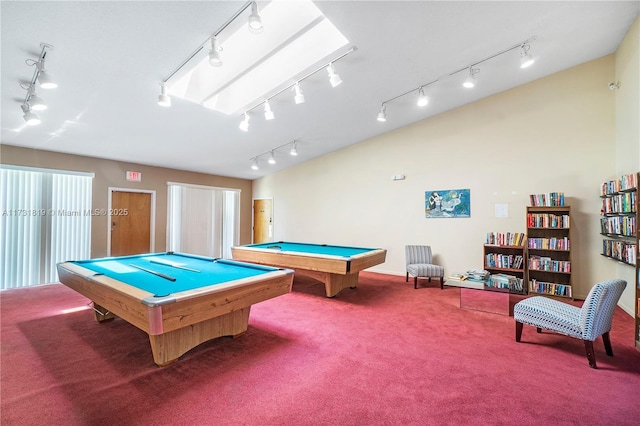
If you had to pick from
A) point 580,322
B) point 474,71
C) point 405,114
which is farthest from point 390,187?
point 580,322

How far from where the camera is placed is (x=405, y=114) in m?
5.00

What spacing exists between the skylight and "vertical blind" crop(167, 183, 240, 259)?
342 centimetres

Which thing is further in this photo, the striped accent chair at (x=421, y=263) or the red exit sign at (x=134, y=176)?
the red exit sign at (x=134, y=176)

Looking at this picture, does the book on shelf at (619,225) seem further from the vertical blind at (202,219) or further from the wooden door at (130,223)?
the wooden door at (130,223)

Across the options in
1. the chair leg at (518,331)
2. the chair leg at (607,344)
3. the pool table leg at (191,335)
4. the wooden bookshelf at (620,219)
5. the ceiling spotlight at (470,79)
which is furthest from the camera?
the ceiling spotlight at (470,79)

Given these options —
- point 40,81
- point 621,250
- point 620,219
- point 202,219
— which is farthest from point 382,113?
point 202,219

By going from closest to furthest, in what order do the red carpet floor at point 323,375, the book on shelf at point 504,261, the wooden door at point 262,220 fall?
the red carpet floor at point 323,375 < the book on shelf at point 504,261 < the wooden door at point 262,220

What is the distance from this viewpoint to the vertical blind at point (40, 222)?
4.40m

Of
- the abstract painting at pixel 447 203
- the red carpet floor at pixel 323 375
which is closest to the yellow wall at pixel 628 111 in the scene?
the red carpet floor at pixel 323 375

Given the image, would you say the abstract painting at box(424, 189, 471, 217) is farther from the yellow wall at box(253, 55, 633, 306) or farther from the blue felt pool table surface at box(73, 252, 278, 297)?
the blue felt pool table surface at box(73, 252, 278, 297)

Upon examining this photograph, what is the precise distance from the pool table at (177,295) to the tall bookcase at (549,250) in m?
3.83

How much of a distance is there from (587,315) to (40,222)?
7279 mm

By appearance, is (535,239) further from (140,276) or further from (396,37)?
(140,276)

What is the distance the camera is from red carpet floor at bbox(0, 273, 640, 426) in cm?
168
